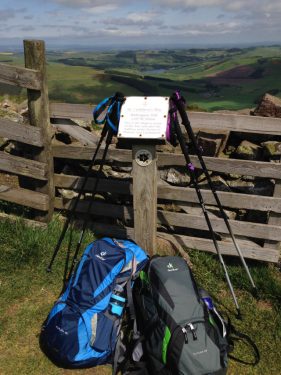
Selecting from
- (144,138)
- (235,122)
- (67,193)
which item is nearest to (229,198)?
A: (235,122)

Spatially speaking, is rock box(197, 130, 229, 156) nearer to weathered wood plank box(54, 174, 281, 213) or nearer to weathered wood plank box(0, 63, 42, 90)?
weathered wood plank box(54, 174, 281, 213)

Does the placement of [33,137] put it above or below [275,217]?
above

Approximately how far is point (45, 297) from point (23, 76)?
3474 millimetres

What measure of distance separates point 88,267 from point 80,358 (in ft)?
3.59

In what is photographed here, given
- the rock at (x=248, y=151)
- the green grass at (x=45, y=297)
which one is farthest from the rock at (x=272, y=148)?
the green grass at (x=45, y=297)

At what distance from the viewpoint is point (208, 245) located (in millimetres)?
6453

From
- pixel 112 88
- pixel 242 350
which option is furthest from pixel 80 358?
pixel 112 88

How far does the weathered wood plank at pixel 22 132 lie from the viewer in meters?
6.08

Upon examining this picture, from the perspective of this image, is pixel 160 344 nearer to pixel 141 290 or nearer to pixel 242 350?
pixel 141 290

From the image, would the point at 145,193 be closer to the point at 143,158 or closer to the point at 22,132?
the point at 143,158

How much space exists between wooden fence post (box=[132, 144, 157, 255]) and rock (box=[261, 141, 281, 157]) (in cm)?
227

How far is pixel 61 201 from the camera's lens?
6.85 m

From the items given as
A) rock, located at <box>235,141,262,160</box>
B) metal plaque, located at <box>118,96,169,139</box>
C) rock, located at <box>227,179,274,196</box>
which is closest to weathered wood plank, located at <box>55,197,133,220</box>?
rock, located at <box>227,179,274,196</box>

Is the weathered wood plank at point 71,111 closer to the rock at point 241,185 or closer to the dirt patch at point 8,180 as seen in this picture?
the rock at point 241,185
